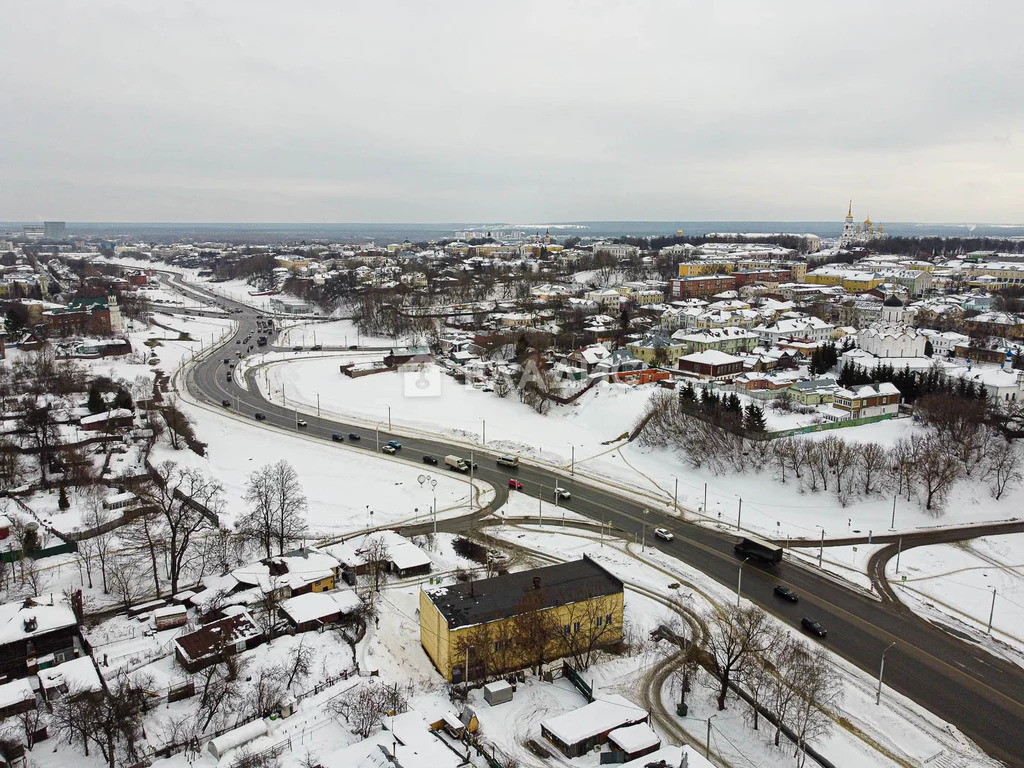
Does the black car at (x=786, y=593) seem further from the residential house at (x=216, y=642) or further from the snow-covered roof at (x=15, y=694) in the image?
the snow-covered roof at (x=15, y=694)

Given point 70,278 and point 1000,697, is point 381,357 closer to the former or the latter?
point 1000,697

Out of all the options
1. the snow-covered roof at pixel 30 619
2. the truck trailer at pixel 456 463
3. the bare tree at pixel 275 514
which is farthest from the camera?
the truck trailer at pixel 456 463

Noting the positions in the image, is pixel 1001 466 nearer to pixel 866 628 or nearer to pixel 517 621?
pixel 866 628

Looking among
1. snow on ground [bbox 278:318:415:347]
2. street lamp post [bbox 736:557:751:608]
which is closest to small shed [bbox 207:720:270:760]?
street lamp post [bbox 736:557:751:608]

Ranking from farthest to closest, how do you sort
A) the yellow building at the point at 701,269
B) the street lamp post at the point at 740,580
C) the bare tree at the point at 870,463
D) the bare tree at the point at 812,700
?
the yellow building at the point at 701,269 < the bare tree at the point at 870,463 < the street lamp post at the point at 740,580 < the bare tree at the point at 812,700

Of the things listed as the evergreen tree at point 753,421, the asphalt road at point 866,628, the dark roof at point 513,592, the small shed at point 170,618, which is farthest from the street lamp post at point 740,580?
the small shed at point 170,618

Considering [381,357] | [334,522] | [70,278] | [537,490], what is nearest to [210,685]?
[334,522]

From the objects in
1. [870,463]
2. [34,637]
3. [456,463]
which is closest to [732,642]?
[870,463]

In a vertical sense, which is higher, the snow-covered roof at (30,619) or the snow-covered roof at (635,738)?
the snow-covered roof at (30,619)
